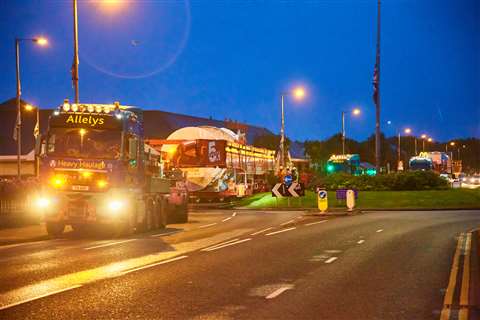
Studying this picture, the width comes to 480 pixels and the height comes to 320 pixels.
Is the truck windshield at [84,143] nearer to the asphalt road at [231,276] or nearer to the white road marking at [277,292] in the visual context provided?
the asphalt road at [231,276]

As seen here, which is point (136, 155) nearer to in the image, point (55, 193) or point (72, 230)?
point (55, 193)

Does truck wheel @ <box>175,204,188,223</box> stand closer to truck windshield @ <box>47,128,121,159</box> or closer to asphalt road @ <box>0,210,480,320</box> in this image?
asphalt road @ <box>0,210,480,320</box>

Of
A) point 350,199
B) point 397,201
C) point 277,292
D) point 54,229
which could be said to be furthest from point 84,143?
point 397,201

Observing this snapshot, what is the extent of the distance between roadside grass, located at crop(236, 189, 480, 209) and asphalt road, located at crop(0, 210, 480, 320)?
58.9ft

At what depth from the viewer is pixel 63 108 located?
69.1 ft

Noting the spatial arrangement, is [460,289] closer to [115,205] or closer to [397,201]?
[115,205]

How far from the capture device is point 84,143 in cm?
2070

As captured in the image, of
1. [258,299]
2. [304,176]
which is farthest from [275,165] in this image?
[258,299]

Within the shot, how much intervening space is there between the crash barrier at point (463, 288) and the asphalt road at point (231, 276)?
0.21 metres

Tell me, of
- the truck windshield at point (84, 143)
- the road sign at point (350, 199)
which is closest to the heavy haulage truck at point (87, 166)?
the truck windshield at point (84, 143)

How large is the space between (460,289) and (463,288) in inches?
3.2

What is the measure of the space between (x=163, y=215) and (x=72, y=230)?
3535 mm

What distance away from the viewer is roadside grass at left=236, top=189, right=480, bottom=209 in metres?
39.6

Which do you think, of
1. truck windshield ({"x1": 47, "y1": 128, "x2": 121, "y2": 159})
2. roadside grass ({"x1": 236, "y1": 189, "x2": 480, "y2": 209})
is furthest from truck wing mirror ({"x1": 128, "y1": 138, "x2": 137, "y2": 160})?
roadside grass ({"x1": 236, "y1": 189, "x2": 480, "y2": 209})
